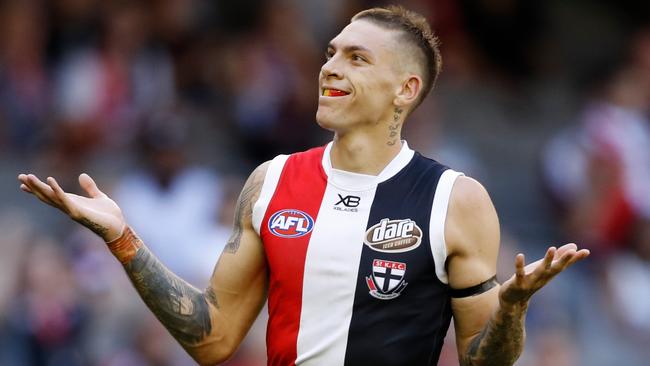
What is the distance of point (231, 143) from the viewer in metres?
12.3

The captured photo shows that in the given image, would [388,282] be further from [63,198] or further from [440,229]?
[63,198]

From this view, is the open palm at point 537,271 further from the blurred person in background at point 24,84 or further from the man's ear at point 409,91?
the blurred person in background at point 24,84

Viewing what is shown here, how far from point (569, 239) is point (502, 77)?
2.71 meters

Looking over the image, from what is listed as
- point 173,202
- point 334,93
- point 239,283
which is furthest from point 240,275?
point 173,202

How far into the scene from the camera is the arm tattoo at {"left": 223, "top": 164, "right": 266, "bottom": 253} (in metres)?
5.84

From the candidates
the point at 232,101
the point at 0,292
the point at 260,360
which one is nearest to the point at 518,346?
the point at 260,360

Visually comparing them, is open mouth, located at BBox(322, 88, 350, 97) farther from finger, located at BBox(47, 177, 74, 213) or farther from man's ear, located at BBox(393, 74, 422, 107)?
finger, located at BBox(47, 177, 74, 213)

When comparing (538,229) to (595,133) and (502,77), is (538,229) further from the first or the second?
(502,77)

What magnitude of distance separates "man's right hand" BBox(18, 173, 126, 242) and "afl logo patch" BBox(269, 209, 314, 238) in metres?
0.63

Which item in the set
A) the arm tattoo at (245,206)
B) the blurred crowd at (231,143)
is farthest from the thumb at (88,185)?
the blurred crowd at (231,143)

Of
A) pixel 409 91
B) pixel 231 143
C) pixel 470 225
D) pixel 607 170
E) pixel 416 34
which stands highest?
pixel 416 34

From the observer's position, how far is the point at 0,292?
32.0 ft

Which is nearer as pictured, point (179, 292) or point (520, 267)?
point (520, 267)

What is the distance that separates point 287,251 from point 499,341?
947 mm
